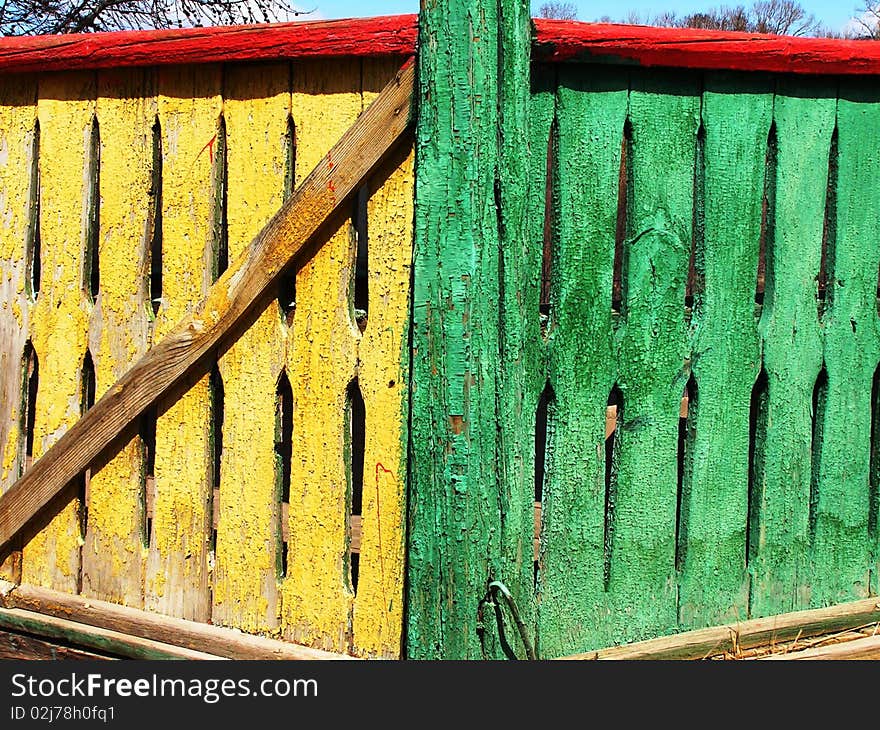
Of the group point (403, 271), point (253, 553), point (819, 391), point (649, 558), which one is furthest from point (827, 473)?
point (253, 553)

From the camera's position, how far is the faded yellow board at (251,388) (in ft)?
9.07

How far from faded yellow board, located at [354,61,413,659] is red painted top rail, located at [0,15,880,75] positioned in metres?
0.11

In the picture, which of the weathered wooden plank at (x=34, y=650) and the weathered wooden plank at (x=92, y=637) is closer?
the weathered wooden plank at (x=92, y=637)

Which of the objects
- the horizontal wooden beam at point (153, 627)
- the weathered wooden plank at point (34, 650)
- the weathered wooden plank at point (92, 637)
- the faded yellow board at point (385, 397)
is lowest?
the weathered wooden plank at point (34, 650)

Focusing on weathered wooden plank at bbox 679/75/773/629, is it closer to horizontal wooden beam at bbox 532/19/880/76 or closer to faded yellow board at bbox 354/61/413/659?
horizontal wooden beam at bbox 532/19/880/76

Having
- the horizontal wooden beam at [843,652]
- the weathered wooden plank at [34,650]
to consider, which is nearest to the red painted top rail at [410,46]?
the horizontal wooden beam at [843,652]

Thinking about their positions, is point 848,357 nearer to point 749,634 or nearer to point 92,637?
point 749,634

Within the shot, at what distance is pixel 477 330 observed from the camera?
2512 millimetres

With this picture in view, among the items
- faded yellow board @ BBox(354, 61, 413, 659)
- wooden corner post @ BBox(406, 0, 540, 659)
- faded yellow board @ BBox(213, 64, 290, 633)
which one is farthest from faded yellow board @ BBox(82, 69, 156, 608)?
wooden corner post @ BBox(406, 0, 540, 659)

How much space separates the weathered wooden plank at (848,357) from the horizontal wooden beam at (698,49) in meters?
0.11

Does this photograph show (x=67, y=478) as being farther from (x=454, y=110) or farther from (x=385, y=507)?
(x=454, y=110)

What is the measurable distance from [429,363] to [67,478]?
1295mm

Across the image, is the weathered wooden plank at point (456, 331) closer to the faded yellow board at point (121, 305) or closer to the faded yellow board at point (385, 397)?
the faded yellow board at point (385, 397)

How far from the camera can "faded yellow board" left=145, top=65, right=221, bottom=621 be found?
9.39ft
